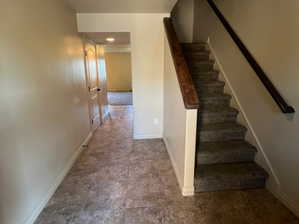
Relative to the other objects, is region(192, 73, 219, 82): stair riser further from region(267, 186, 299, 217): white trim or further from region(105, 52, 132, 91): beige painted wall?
region(105, 52, 132, 91): beige painted wall

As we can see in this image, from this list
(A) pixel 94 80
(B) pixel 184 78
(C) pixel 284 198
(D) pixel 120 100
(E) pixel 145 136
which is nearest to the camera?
(C) pixel 284 198

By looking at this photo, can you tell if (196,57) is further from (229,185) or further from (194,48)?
(229,185)

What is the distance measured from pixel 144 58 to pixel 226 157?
81.6 inches

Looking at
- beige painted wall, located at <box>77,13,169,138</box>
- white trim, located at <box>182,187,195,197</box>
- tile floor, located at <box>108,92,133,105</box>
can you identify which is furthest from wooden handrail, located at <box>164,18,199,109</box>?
tile floor, located at <box>108,92,133,105</box>

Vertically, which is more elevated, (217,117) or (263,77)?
(263,77)

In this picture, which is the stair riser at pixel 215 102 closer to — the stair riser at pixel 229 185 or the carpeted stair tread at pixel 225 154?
the carpeted stair tread at pixel 225 154

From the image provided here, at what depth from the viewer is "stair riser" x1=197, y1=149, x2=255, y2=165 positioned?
2.33m

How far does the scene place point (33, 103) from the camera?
1.80m

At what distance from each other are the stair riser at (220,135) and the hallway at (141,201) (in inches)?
24.5

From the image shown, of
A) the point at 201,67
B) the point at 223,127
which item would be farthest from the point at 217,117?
the point at 201,67

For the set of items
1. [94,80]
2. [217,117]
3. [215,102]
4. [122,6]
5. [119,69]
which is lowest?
[217,117]

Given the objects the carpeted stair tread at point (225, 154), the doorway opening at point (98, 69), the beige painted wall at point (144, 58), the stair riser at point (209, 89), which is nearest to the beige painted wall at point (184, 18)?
the doorway opening at point (98, 69)

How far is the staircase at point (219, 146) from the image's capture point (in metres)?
2.14

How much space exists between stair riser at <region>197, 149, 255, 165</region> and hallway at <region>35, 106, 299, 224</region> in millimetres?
378
